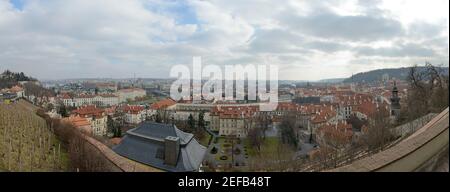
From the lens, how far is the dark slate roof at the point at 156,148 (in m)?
5.51

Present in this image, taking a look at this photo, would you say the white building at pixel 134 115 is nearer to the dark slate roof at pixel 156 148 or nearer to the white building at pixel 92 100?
the dark slate roof at pixel 156 148

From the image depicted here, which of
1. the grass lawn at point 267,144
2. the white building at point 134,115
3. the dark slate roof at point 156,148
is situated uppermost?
the dark slate roof at point 156,148

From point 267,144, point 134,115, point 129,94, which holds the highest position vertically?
point 129,94

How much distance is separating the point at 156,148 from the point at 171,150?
1.89 feet

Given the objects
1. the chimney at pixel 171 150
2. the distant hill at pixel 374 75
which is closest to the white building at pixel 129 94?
the chimney at pixel 171 150

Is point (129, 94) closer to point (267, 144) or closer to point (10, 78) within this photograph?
Result: point (10, 78)

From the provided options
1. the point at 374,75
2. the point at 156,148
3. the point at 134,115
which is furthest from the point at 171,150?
the point at 374,75

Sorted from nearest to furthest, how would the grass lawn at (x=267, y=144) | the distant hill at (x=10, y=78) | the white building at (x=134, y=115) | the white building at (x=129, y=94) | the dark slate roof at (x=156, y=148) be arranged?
1. the dark slate roof at (x=156, y=148)
2. the grass lawn at (x=267, y=144)
3. the white building at (x=134, y=115)
4. the distant hill at (x=10, y=78)
5. the white building at (x=129, y=94)

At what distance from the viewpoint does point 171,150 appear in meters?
5.69

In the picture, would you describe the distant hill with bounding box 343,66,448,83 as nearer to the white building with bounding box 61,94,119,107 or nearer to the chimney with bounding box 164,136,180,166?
the white building with bounding box 61,94,119,107

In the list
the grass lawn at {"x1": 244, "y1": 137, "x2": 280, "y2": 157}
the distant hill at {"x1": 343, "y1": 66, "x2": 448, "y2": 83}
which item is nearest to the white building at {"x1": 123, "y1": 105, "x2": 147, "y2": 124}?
the grass lawn at {"x1": 244, "y1": 137, "x2": 280, "y2": 157}

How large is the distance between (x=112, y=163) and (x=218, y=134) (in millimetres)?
10347

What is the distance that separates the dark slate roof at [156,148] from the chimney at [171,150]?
0.07 m

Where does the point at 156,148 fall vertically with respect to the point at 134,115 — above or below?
above
